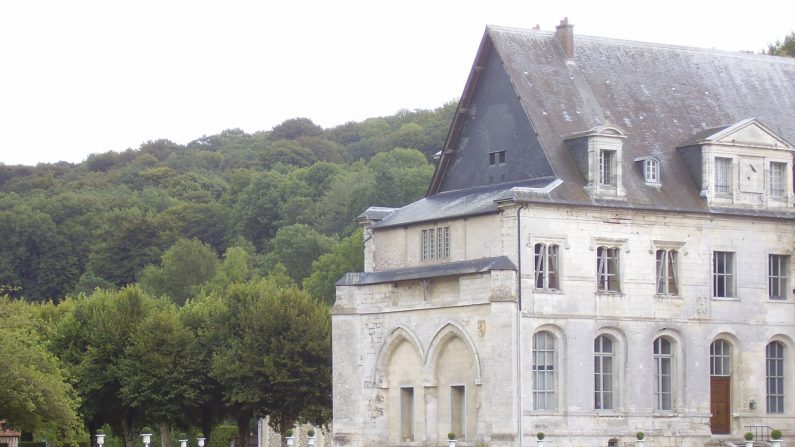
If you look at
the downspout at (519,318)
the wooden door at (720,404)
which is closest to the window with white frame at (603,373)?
the downspout at (519,318)

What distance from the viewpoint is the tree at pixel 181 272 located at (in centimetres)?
12088

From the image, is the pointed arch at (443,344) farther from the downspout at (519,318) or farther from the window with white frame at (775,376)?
the window with white frame at (775,376)

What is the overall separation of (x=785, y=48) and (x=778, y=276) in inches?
746

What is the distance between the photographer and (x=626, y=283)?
60.3m

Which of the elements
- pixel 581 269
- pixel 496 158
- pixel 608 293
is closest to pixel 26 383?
pixel 496 158

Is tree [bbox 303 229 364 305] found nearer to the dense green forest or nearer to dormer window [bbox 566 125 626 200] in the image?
the dense green forest

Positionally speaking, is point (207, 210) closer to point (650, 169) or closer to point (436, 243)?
point (436, 243)

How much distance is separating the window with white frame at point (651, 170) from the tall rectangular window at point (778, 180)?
444cm

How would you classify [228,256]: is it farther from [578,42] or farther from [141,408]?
[578,42]

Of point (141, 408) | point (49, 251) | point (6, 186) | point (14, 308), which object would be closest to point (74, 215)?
point (49, 251)

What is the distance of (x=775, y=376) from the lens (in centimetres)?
6369

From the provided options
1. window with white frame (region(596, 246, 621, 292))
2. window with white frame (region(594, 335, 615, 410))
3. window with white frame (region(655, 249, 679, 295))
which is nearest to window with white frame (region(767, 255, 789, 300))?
window with white frame (region(655, 249, 679, 295))

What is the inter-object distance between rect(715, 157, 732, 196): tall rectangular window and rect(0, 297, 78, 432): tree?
23.3 meters

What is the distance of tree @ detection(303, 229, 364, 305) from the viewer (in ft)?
333
